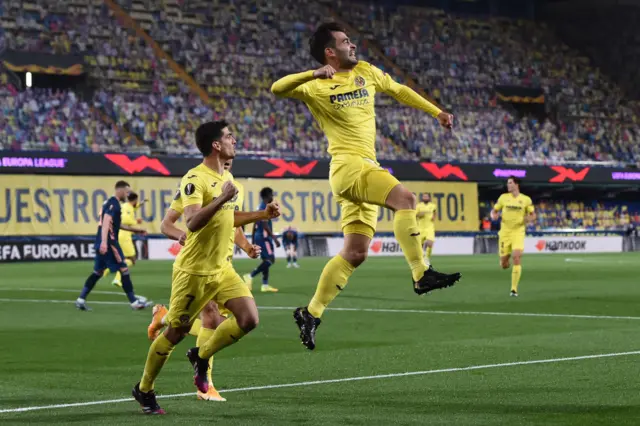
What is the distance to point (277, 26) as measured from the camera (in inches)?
2259

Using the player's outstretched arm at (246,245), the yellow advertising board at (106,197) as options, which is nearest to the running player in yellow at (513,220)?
the player's outstretched arm at (246,245)

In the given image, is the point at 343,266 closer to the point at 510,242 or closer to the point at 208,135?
the point at 208,135

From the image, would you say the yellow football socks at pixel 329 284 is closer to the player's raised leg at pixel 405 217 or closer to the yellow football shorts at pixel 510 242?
the player's raised leg at pixel 405 217

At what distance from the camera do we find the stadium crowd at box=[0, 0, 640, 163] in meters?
48.1

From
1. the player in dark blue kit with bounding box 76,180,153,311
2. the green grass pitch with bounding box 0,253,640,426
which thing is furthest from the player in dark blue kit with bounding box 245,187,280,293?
the player in dark blue kit with bounding box 76,180,153,311

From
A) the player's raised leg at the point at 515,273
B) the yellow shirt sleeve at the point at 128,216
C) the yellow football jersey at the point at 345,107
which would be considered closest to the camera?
the yellow football jersey at the point at 345,107

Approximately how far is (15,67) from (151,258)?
31.5 ft

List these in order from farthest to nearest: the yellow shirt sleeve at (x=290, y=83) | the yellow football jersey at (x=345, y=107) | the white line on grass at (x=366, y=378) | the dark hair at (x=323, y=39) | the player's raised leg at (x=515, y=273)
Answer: the player's raised leg at (x=515, y=273)
the yellow football jersey at (x=345, y=107)
the dark hair at (x=323, y=39)
the yellow shirt sleeve at (x=290, y=83)
the white line on grass at (x=366, y=378)

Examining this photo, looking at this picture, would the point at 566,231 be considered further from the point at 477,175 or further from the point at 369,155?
the point at 369,155

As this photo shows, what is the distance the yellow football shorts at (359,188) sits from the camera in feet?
32.8

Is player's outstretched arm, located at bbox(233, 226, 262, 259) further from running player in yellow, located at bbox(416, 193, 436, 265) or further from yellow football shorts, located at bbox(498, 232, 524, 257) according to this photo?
running player in yellow, located at bbox(416, 193, 436, 265)

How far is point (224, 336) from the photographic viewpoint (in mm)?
9383

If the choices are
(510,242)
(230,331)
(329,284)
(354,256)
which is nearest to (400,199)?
(354,256)

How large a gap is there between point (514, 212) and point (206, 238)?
654 inches
